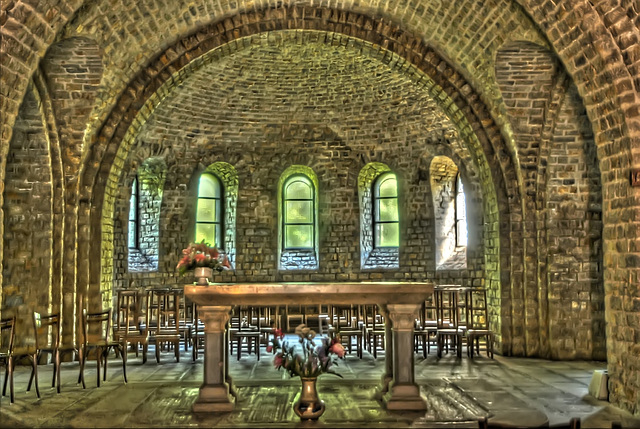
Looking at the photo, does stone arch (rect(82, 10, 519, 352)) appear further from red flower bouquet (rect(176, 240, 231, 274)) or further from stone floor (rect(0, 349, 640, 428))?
red flower bouquet (rect(176, 240, 231, 274))

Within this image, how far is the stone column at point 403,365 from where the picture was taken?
6910 mm

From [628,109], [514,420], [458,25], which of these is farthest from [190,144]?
[514,420]

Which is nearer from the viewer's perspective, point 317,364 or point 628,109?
point 317,364

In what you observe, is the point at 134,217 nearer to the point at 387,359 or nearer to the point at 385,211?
the point at 385,211

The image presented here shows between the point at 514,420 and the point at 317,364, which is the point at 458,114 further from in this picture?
the point at 514,420

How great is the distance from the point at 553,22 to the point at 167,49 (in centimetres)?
621

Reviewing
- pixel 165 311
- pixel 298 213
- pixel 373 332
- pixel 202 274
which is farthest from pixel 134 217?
pixel 202 274

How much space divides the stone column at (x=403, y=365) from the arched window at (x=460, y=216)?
7.79 m

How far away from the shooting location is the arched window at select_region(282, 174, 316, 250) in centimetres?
1600

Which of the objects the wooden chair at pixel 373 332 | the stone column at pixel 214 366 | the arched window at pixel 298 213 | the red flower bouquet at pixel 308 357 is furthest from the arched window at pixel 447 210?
the red flower bouquet at pixel 308 357

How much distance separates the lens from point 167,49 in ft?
36.1

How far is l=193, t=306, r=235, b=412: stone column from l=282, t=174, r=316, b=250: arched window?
29.2 feet

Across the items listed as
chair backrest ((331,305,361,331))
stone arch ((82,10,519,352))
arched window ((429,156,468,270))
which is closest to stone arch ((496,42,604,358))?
stone arch ((82,10,519,352))

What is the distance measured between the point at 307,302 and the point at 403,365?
122cm
